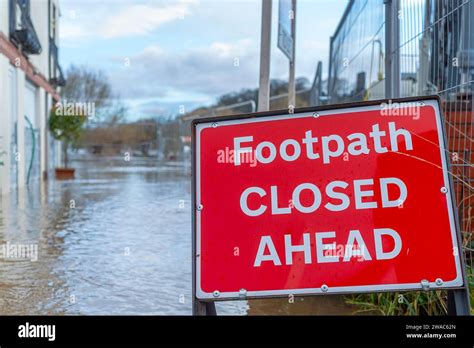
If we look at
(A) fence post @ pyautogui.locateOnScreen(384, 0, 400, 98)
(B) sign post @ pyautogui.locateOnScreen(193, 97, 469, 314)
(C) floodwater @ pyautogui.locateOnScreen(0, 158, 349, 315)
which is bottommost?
(C) floodwater @ pyautogui.locateOnScreen(0, 158, 349, 315)

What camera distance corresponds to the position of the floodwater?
380cm

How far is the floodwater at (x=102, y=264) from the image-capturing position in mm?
3797

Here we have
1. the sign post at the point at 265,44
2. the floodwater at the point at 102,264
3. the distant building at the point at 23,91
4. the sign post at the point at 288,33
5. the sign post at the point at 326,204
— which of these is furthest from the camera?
the distant building at the point at 23,91

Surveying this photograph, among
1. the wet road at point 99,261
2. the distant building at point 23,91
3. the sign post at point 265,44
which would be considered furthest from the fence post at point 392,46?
the distant building at point 23,91

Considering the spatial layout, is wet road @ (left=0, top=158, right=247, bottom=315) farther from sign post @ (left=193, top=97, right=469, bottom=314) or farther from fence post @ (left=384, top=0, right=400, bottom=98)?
fence post @ (left=384, top=0, right=400, bottom=98)

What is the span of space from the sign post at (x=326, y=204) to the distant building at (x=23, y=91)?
→ 1011cm

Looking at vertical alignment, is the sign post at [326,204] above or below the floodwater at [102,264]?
above

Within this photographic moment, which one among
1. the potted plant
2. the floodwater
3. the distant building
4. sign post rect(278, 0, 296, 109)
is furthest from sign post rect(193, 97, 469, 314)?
the potted plant

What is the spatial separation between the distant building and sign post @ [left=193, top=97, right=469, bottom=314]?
10.1 meters

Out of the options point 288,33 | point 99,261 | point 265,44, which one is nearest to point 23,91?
point 288,33

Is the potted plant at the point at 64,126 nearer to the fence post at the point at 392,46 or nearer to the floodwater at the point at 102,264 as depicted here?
the floodwater at the point at 102,264

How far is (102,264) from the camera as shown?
197 inches
